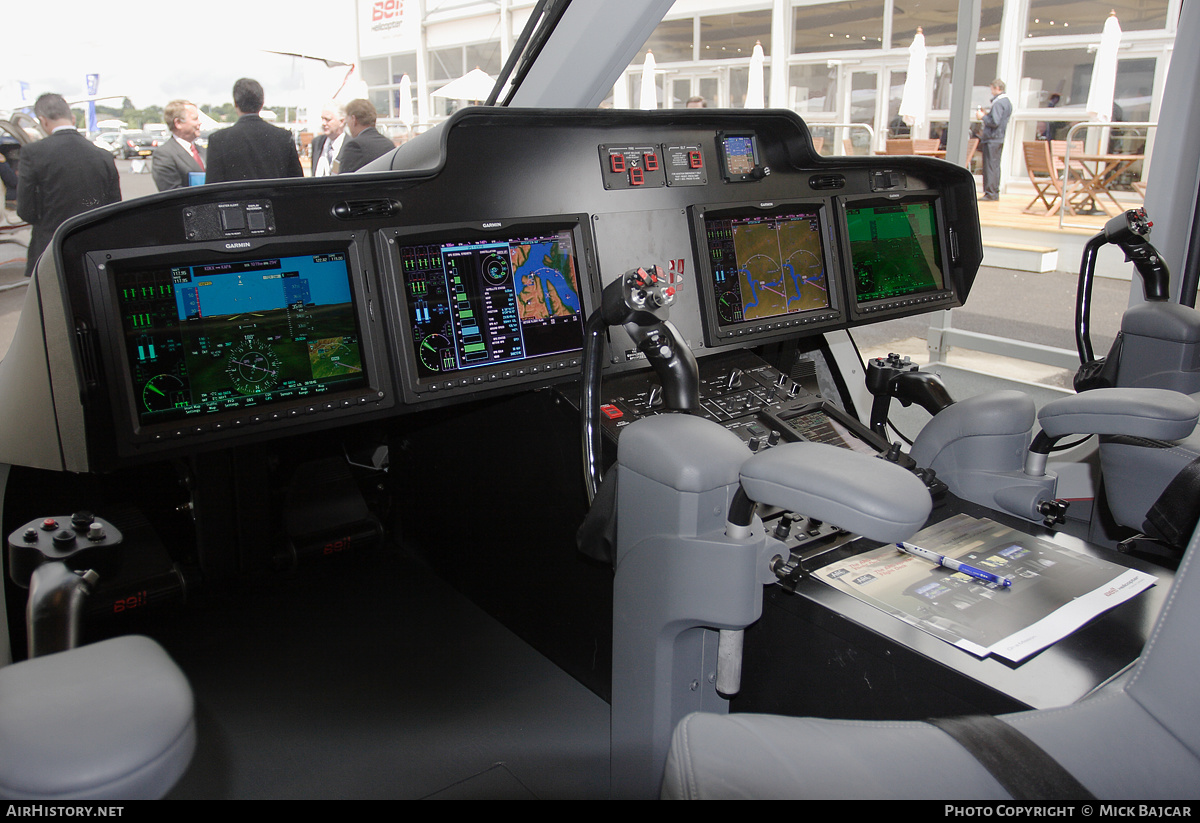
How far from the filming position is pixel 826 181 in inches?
85.0

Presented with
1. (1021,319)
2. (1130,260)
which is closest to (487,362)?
(1130,260)

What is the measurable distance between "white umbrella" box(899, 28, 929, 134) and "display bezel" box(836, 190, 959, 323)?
4.96 m

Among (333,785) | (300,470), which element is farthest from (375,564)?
(333,785)

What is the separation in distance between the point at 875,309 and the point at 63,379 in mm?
1895

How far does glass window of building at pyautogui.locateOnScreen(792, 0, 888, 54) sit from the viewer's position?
7.42m

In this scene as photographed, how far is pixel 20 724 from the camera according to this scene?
58cm

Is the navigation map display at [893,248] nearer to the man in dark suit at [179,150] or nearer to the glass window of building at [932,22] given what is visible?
the man in dark suit at [179,150]

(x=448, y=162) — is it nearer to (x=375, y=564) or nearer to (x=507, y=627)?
(x=507, y=627)

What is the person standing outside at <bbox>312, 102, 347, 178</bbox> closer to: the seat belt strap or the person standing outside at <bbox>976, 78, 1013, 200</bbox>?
the seat belt strap

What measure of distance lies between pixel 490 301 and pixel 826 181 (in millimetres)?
1045

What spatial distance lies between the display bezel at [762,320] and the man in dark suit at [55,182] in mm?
1297

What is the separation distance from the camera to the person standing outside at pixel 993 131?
255 inches

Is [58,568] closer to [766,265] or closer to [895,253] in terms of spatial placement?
[766,265]

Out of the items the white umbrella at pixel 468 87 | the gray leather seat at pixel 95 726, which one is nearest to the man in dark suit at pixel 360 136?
the white umbrella at pixel 468 87
